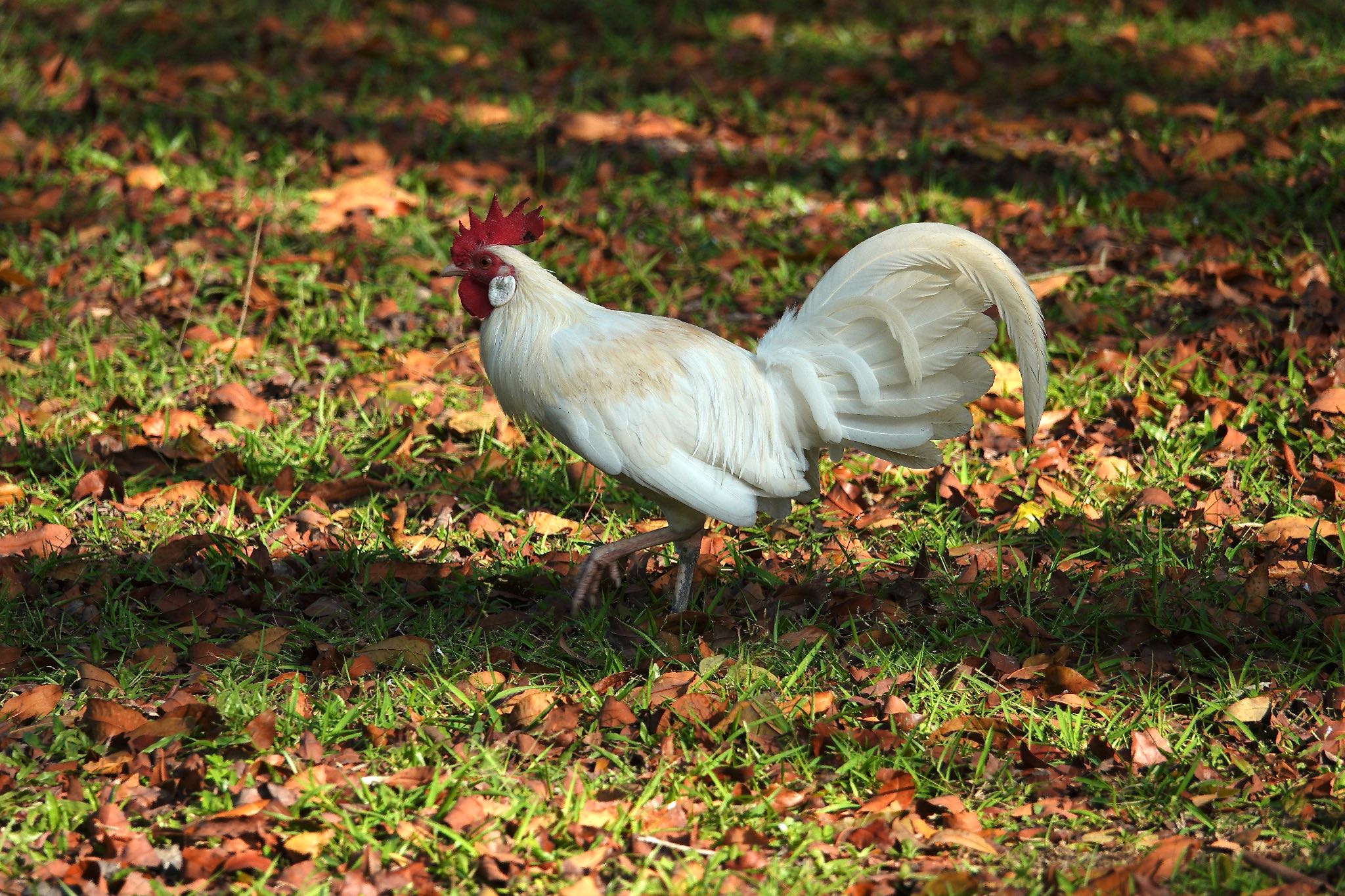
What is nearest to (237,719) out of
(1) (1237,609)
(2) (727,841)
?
(2) (727,841)

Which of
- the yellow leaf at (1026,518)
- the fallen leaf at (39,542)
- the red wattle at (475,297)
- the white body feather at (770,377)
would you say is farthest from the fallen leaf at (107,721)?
the yellow leaf at (1026,518)

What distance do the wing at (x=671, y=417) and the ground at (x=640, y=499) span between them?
503 millimetres

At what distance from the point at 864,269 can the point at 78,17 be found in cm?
731

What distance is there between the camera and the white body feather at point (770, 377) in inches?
152

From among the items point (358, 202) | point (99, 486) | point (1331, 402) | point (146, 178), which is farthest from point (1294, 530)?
point (146, 178)

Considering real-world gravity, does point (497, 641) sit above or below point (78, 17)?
below

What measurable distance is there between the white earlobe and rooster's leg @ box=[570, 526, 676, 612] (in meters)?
0.84

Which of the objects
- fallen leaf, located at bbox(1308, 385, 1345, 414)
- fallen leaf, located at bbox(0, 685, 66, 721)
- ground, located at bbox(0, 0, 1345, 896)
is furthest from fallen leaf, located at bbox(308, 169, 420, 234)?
fallen leaf, located at bbox(1308, 385, 1345, 414)

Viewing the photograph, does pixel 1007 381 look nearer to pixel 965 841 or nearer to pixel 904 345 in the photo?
pixel 904 345

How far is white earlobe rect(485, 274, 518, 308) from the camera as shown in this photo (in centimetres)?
397

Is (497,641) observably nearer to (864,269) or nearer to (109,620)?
(109,620)

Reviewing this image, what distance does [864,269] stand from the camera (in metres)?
3.95

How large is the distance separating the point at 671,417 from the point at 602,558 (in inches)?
20.5

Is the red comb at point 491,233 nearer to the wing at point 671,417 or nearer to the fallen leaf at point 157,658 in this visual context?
the wing at point 671,417
